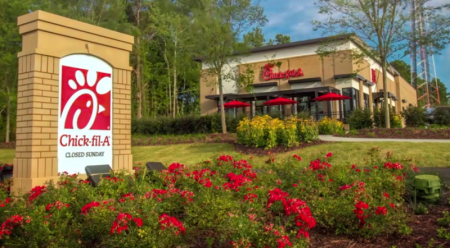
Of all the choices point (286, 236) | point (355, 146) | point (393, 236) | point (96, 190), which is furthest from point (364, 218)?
point (355, 146)

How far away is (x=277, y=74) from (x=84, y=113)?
2486cm

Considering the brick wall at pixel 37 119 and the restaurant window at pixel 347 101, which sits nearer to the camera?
the brick wall at pixel 37 119

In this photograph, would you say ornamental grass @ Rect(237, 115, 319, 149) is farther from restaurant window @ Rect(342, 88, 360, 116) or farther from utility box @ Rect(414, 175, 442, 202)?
restaurant window @ Rect(342, 88, 360, 116)

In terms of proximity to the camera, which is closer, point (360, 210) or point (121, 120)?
point (360, 210)

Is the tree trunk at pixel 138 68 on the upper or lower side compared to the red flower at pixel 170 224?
upper

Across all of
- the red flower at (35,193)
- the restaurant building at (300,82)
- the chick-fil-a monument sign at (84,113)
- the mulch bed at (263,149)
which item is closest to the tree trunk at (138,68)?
the restaurant building at (300,82)

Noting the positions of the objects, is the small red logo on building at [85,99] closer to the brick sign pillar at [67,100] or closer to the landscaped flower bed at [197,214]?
the brick sign pillar at [67,100]

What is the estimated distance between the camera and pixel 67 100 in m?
6.68

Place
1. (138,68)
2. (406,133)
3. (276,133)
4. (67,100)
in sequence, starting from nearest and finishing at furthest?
(67,100) < (276,133) < (406,133) < (138,68)

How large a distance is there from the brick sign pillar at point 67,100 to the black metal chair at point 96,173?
3.00ft

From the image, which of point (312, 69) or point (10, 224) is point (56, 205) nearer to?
point (10, 224)

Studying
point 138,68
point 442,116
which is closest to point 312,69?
point 442,116

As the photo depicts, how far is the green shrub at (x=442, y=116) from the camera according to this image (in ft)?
63.7

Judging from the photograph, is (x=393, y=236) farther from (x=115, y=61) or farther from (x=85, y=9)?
(x=85, y=9)
